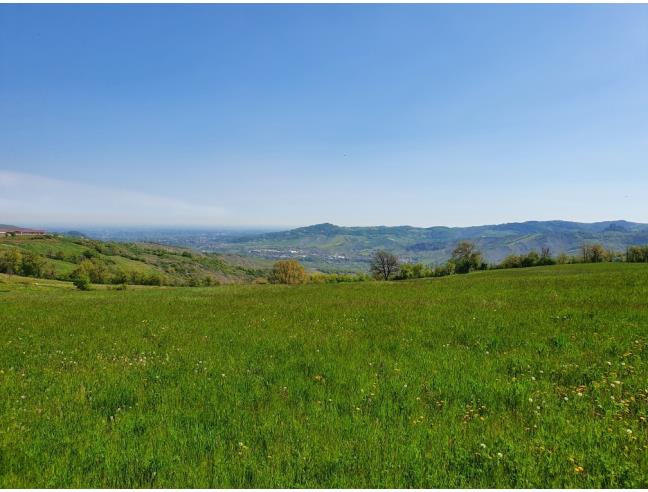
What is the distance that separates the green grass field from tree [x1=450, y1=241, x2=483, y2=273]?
351 feet

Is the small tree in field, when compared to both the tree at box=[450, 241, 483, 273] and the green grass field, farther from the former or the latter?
the green grass field

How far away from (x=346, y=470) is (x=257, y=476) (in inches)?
44.9

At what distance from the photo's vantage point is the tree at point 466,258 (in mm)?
115750

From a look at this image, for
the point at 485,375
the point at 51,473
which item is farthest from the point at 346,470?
the point at 485,375

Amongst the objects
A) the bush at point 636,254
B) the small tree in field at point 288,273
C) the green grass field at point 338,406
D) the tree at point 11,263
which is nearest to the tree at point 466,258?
the bush at point 636,254

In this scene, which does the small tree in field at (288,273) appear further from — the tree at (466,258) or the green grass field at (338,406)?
the green grass field at (338,406)

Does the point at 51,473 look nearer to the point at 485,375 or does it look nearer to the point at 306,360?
the point at 306,360

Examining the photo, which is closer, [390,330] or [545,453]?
[545,453]

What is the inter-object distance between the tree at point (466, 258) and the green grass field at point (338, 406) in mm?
107015

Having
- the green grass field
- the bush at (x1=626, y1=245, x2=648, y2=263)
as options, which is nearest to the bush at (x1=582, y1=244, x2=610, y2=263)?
the bush at (x1=626, y1=245, x2=648, y2=263)

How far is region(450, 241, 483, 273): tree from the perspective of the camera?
115750 mm

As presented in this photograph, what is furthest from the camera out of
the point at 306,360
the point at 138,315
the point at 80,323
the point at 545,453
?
the point at 138,315

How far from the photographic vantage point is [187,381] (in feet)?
26.0

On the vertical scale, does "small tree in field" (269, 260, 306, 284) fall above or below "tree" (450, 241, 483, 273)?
below
